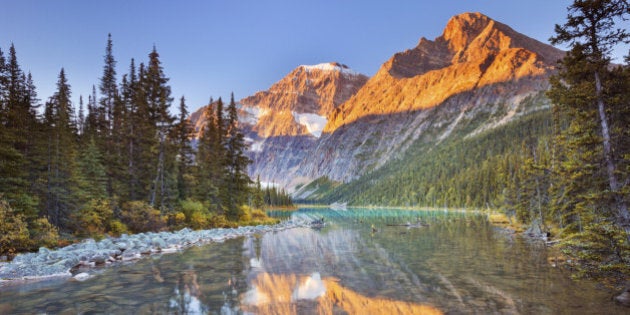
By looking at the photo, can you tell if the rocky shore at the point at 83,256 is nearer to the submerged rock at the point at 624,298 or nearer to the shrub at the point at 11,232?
the shrub at the point at 11,232

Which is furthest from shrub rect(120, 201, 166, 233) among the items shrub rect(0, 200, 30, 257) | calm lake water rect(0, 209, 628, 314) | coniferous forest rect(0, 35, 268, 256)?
calm lake water rect(0, 209, 628, 314)

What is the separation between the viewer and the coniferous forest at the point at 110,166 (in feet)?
75.3

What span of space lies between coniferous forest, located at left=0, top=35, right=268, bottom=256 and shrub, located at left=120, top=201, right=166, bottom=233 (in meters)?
0.09

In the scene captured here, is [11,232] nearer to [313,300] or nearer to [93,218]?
[93,218]

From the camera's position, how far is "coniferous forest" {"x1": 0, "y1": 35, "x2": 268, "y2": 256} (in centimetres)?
2294

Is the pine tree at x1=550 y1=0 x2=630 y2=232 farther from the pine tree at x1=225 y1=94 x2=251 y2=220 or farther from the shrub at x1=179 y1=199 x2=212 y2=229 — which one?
the pine tree at x1=225 y1=94 x2=251 y2=220

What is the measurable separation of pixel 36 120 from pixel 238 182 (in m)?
27.8

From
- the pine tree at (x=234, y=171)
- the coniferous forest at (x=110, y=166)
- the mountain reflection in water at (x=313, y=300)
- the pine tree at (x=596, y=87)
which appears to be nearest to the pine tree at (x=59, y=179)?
the coniferous forest at (x=110, y=166)

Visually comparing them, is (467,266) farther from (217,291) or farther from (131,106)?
(131,106)

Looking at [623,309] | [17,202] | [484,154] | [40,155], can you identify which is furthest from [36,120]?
[484,154]

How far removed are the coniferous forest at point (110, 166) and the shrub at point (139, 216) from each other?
3.4 inches

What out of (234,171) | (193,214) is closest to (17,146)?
(193,214)

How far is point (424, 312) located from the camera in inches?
439

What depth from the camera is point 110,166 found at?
120 feet
